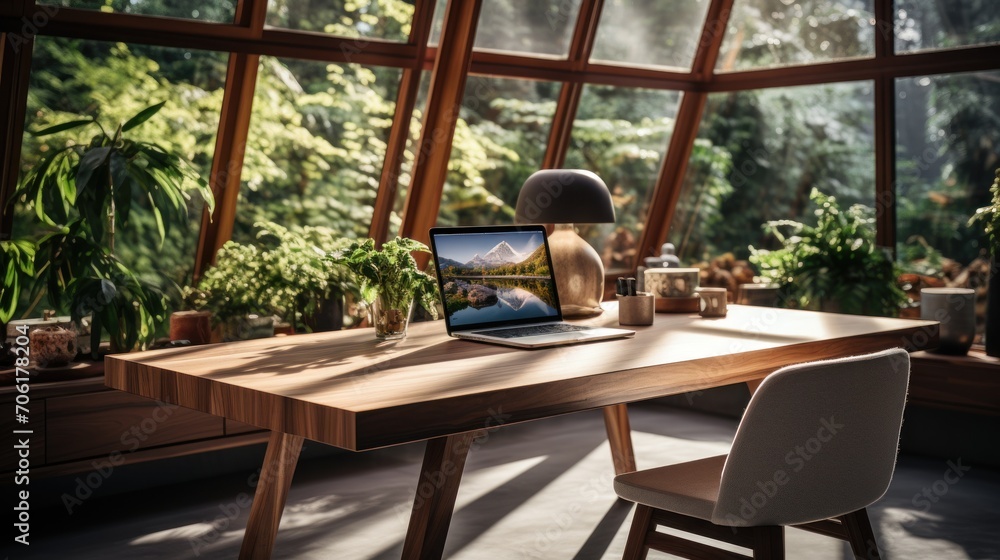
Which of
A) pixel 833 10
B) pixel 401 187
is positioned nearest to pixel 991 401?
pixel 833 10

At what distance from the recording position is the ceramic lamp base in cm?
328

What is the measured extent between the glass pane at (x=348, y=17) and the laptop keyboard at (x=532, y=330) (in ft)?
8.07

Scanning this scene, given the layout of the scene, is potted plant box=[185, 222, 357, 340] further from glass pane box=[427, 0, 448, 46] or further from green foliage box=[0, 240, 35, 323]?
glass pane box=[427, 0, 448, 46]

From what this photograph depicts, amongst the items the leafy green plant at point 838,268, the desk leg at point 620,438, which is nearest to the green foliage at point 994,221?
the leafy green plant at point 838,268

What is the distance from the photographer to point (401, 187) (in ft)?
16.8

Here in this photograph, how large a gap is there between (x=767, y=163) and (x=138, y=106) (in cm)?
372

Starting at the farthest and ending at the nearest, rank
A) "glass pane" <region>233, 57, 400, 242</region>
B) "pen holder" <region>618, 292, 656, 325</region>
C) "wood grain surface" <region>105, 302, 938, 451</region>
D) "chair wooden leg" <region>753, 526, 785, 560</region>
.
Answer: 1. "glass pane" <region>233, 57, 400, 242</region>
2. "pen holder" <region>618, 292, 656, 325</region>
3. "chair wooden leg" <region>753, 526, 785, 560</region>
4. "wood grain surface" <region>105, 302, 938, 451</region>

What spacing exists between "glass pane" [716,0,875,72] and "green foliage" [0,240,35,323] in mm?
4219

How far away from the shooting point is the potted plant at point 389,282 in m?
2.73

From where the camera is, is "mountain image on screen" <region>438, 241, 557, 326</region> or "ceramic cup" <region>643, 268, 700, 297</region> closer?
"mountain image on screen" <region>438, 241, 557, 326</region>

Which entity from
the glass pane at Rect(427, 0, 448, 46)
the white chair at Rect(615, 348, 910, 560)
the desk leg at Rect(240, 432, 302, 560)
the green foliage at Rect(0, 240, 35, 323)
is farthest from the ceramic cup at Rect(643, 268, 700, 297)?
the green foliage at Rect(0, 240, 35, 323)

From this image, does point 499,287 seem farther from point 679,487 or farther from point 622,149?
point 622,149
